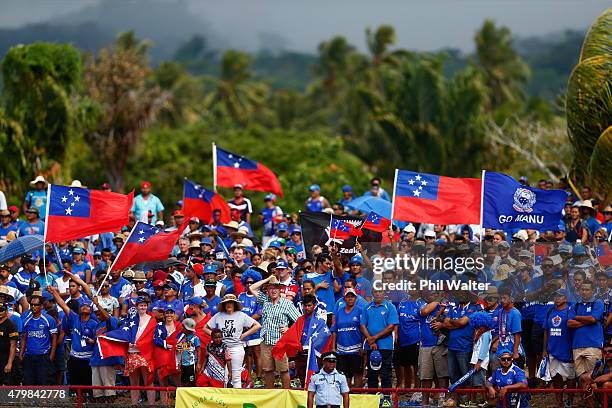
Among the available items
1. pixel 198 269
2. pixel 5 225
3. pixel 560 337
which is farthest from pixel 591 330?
pixel 5 225

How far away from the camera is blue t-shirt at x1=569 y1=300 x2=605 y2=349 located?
17156 mm

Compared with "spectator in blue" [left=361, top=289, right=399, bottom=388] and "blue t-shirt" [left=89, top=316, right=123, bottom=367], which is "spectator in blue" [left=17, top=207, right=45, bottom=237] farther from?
"spectator in blue" [left=361, top=289, right=399, bottom=388]

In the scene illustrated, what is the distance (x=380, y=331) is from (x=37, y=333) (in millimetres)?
5931

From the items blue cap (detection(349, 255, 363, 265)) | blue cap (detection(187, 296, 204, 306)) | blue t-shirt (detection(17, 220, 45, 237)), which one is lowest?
blue cap (detection(187, 296, 204, 306))

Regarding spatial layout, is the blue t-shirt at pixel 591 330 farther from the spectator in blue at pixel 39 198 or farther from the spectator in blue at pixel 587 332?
the spectator in blue at pixel 39 198

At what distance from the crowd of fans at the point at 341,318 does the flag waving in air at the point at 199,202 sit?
4020 mm

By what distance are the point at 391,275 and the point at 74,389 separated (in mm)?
5324

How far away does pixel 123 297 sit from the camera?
20.3m

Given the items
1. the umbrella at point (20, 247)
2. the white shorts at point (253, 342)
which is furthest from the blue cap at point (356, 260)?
the umbrella at point (20, 247)

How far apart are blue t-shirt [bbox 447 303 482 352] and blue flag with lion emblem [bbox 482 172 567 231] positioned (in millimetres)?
2751

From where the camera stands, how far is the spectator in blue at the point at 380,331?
18.0 metres

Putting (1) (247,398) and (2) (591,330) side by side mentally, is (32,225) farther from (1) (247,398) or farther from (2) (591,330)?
(2) (591,330)

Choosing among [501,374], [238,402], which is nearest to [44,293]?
[238,402]

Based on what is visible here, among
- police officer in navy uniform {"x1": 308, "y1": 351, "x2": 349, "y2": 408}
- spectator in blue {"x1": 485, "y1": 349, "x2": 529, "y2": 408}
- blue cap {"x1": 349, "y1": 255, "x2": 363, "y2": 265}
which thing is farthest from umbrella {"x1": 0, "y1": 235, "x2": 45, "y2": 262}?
spectator in blue {"x1": 485, "y1": 349, "x2": 529, "y2": 408}
